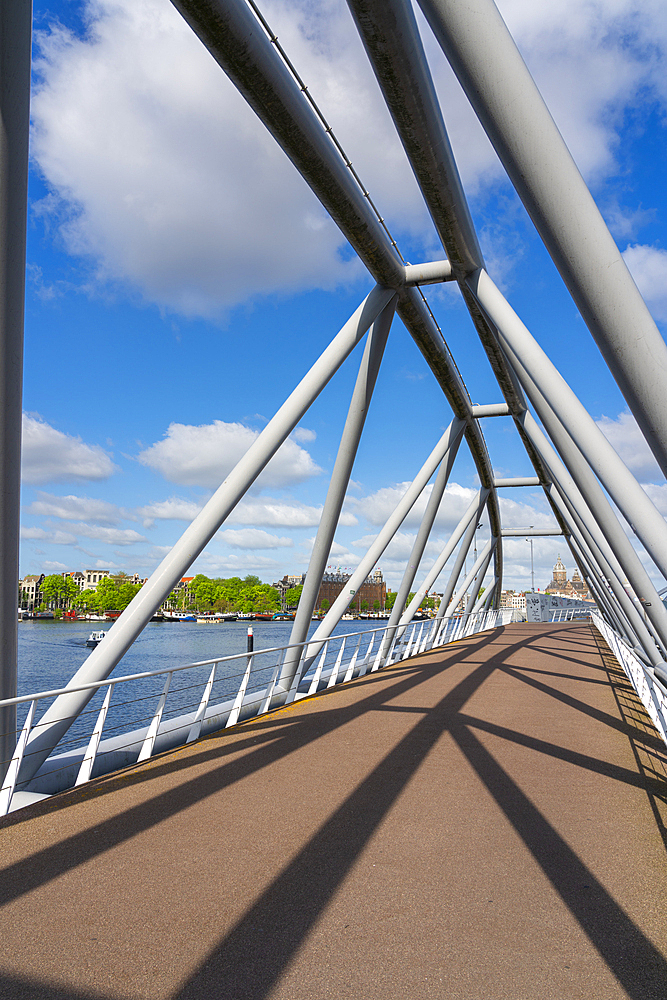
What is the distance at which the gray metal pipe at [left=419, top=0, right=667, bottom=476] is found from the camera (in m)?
3.72

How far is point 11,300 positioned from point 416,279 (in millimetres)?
9495

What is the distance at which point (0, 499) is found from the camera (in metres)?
5.56

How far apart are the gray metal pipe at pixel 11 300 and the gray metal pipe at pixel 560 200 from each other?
10.6 feet

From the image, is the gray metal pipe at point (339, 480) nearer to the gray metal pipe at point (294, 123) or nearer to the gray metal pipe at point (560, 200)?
the gray metal pipe at point (294, 123)

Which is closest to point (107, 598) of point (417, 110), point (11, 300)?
point (417, 110)

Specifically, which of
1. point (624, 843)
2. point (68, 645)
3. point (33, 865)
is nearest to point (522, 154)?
point (624, 843)

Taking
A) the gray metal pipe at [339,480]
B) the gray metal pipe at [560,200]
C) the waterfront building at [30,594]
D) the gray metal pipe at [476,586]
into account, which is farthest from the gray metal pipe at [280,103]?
the waterfront building at [30,594]

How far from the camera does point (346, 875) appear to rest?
4078 mm

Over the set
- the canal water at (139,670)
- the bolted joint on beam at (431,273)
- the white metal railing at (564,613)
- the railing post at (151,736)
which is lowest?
the canal water at (139,670)

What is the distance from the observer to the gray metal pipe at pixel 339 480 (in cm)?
1255

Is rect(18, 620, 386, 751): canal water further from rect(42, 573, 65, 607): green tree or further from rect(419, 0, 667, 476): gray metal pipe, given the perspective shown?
rect(42, 573, 65, 607): green tree

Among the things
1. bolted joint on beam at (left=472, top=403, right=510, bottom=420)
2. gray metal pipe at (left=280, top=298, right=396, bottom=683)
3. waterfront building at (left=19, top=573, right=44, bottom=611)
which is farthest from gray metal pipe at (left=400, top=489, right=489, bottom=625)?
waterfront building at (left=19, top=573, right=44, bottom=611)

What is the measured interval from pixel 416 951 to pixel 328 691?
911cm

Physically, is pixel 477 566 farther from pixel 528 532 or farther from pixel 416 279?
pixel 416 279
